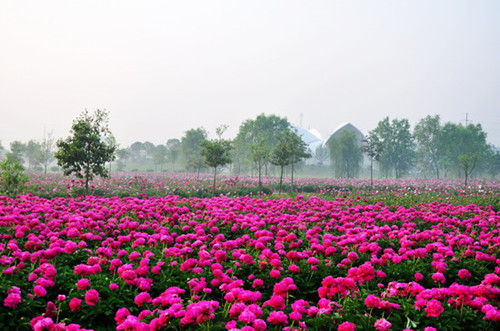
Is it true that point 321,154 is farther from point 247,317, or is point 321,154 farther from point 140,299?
point 247,317

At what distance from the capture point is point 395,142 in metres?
59.1

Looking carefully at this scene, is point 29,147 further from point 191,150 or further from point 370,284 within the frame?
point 370,284

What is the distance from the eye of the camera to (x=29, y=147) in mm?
67500

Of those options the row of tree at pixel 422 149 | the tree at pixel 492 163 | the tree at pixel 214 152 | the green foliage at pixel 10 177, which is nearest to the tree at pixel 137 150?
the row of tree at pixel 422 149

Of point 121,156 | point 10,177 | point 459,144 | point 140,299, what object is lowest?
point 140,299

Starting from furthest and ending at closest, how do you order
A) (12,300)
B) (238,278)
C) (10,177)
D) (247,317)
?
1. (10,177)
2. (238,278)
3. (12,300)
4. (247,317)

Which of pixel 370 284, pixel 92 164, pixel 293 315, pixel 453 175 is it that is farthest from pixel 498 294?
pixel 453 175

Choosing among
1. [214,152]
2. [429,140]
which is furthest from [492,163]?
→ [214,152]

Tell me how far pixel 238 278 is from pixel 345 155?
5451 centimetres

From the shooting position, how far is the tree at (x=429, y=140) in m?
61.2

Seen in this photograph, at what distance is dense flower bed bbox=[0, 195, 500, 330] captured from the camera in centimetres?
362

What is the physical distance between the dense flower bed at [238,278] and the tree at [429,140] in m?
59.2

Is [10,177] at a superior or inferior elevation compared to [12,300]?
superior

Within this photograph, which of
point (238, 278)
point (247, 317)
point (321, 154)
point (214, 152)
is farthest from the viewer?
point (321, 154)
